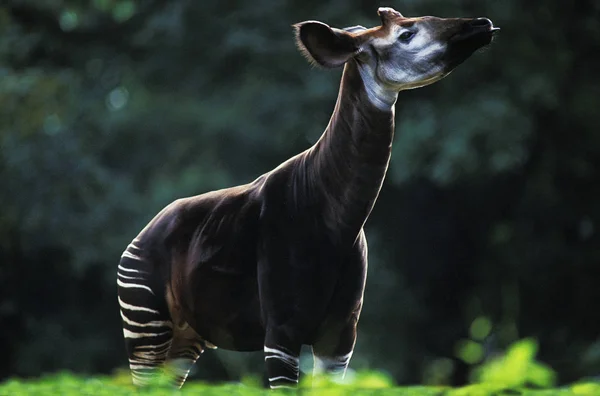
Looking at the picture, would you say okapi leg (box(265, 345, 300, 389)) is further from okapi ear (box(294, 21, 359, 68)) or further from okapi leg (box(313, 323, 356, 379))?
okapi ear (box(294, 21, 359, 68))

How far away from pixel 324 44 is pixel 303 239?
2.65ft

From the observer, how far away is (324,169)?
538cm

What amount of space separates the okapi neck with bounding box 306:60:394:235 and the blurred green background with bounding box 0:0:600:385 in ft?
30.3

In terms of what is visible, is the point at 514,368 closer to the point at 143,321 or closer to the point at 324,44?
the point at 324,44

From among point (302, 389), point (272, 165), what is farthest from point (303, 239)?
point (272, 165)

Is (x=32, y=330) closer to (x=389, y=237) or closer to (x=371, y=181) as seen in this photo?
(x=389, y=237)

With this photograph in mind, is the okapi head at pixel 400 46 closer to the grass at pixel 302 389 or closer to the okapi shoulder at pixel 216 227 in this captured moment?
the okapi shoulder at pixel 216 227

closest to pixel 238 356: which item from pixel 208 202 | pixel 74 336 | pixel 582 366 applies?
pixel 74 336

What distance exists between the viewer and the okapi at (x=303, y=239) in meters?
5.11

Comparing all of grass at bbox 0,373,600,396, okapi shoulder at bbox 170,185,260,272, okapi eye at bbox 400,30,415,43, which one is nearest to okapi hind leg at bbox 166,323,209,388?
okapi shoulder at bbox 170,185,260,272

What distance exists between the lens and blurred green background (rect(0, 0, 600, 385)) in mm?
15109

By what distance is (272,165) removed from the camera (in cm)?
1639

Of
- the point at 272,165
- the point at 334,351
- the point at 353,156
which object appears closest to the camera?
Answer: the point at 353,156

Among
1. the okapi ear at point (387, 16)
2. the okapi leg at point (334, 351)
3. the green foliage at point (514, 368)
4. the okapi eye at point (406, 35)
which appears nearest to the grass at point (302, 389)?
the green foliage at point (514, 368)
